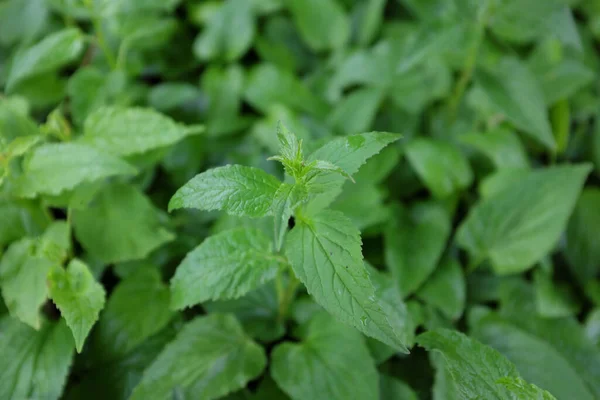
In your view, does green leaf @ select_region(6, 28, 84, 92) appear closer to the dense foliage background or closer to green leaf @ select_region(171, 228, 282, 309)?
the dense foliage background

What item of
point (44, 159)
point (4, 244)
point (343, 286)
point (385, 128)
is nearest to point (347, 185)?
point (385, 128)

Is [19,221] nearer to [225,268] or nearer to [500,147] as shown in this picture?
[225,268]

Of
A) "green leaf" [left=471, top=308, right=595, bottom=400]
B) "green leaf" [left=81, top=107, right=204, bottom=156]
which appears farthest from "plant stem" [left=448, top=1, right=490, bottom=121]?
"green leaf" [left=81, top=107, right=204, bottom=156]

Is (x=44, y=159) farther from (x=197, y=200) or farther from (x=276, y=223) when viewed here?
(x=276, y=223)

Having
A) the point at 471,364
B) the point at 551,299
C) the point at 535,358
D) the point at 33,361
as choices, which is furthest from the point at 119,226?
the point at 551,299

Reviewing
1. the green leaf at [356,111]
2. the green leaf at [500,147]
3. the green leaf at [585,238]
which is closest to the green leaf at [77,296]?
the green leaf at [356,111]

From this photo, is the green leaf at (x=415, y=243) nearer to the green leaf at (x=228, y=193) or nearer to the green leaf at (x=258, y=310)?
the green leaf at (x=258, y=310)
